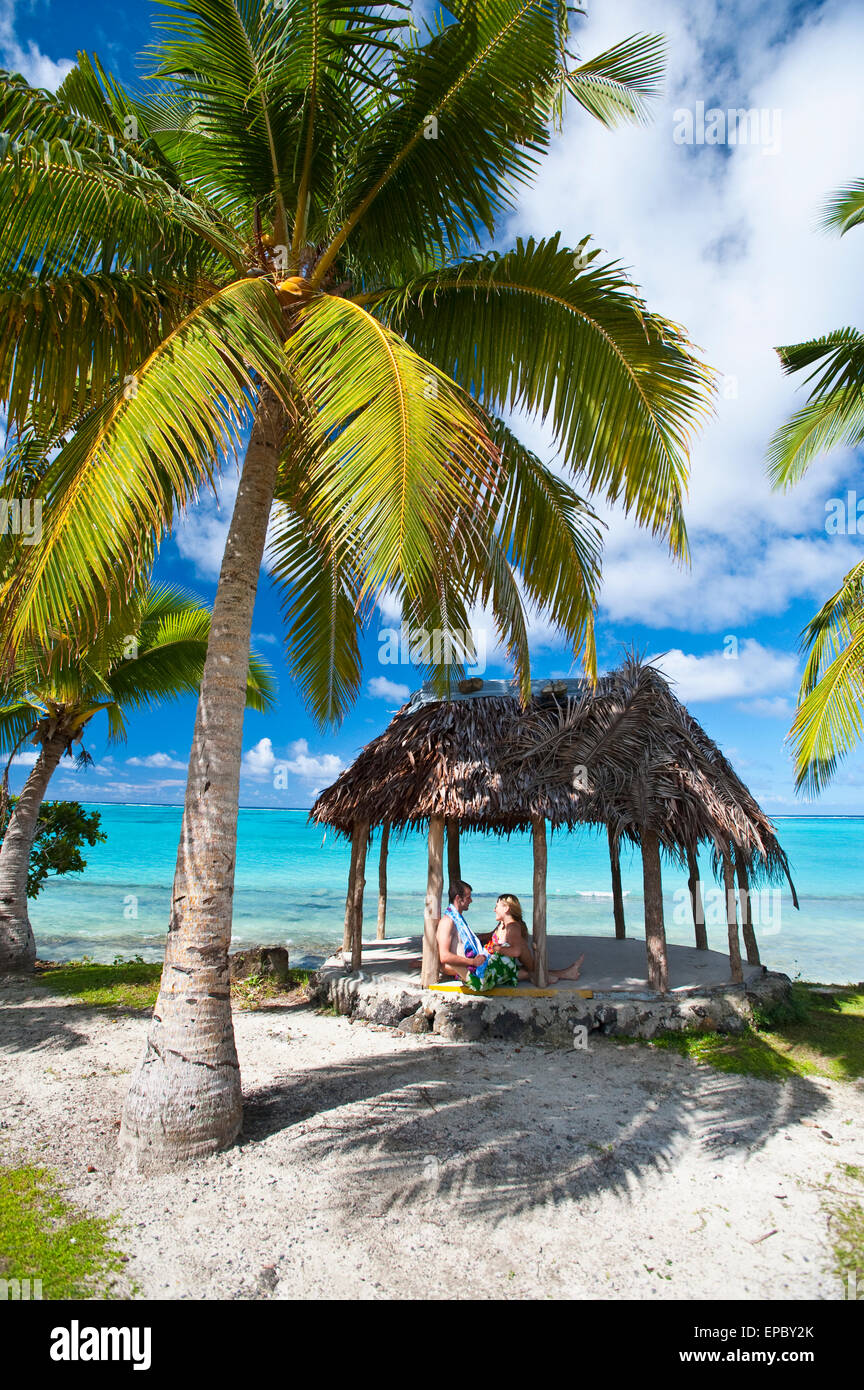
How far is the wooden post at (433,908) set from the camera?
324 inches

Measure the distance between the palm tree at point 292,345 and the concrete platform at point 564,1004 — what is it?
11.4 ft

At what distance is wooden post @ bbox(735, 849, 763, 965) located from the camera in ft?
29.5

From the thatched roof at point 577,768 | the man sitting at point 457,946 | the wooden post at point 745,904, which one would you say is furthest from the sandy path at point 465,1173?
the wooden post at point 745,904

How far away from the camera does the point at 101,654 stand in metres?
7.58

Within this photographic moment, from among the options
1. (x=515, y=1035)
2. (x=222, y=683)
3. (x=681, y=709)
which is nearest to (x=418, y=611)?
(x=222, y=683)

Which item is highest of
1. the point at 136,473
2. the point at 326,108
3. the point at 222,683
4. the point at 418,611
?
the point at 326,108

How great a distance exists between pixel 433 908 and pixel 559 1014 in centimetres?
173

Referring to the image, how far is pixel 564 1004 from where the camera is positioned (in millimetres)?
7730

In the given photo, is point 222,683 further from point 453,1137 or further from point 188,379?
point 453,1137

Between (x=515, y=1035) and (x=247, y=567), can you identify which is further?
Answer: (x=515, y=1035)
